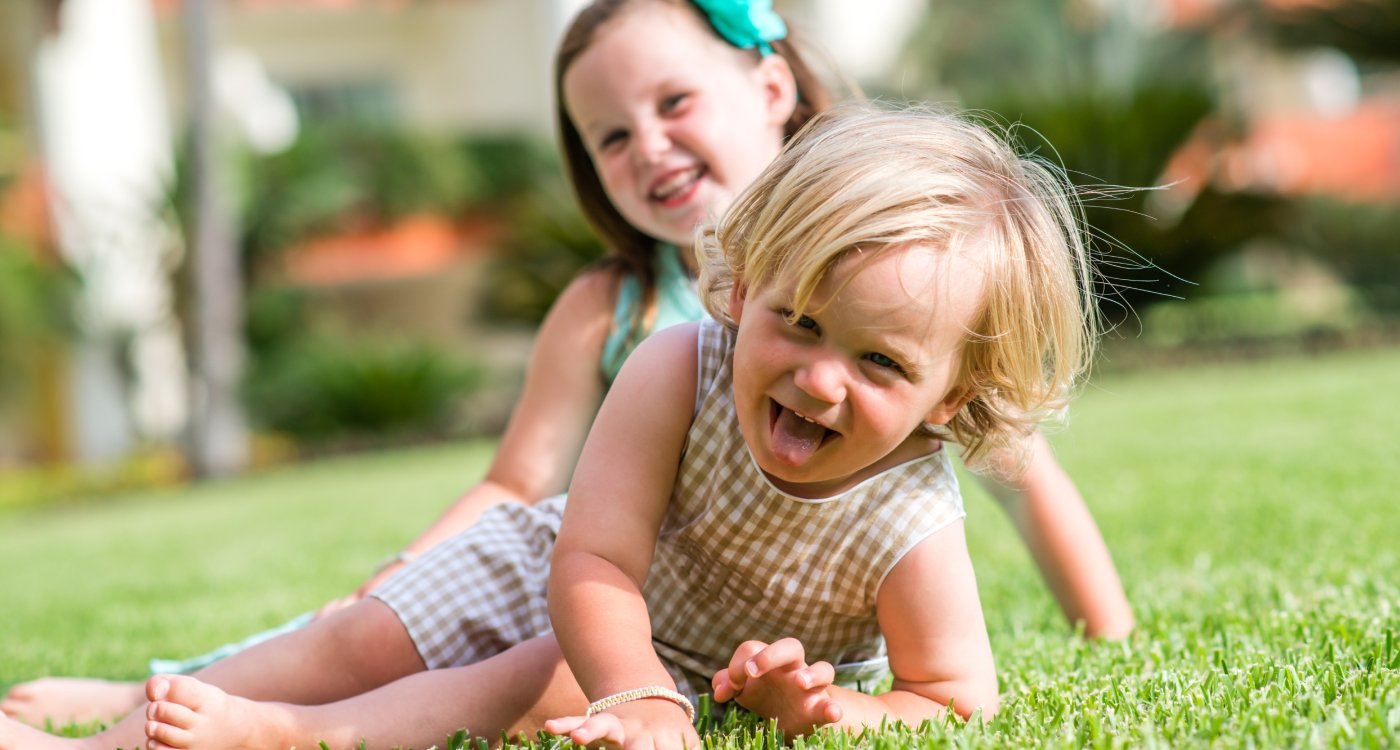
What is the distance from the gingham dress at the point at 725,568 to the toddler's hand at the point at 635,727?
1.01 ft

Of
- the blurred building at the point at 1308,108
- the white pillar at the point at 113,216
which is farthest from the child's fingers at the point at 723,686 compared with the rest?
the blurred building at the point at 1308,108

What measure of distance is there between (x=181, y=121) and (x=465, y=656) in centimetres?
1546

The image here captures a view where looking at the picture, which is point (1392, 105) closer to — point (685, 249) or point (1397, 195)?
Result: point (1397, 195)

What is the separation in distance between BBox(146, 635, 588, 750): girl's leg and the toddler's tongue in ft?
1.73

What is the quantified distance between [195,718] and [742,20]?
170 centimetres

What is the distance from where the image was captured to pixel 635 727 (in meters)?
1.70

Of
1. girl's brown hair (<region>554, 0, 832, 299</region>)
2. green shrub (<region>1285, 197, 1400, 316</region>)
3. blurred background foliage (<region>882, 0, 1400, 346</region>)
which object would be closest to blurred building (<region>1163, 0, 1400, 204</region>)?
green shrub (<region>1285, 197, 1400, 316</region>)

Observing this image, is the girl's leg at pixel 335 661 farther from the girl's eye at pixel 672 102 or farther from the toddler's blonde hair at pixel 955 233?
the girl's eye at pixel 672 102

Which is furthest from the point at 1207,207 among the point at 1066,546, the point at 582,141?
the point at 1066,546

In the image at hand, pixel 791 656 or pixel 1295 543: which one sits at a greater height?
pixel 791 656

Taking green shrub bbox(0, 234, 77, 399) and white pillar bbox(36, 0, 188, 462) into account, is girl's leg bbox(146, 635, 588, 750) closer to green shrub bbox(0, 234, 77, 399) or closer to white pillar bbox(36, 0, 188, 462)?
green shrub bbox(0, 234, 77, 399)

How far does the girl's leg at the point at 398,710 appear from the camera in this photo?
1.83 metres

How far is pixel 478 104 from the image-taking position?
61.7 ft

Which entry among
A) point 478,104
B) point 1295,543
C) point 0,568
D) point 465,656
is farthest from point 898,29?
point 465,656
